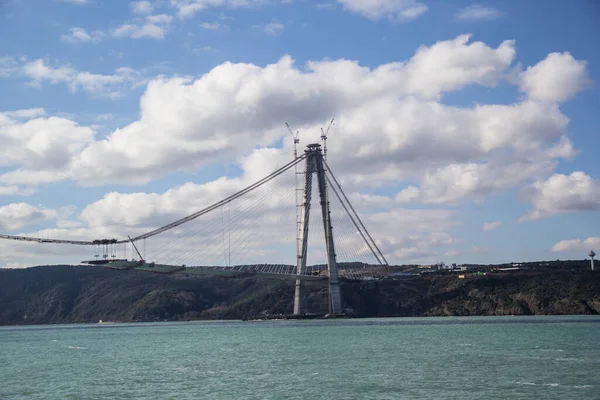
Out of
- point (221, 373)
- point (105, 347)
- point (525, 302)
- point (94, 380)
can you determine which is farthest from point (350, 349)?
point (525, 302)

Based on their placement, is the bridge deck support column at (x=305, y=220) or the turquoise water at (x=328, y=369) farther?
the bridge deck support column at (x=305, y=220)

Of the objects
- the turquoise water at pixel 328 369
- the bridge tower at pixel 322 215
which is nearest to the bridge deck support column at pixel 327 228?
the bridge tower at pixel 322 215

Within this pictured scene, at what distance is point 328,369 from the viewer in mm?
60000

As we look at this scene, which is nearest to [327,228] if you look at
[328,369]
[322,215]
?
[322,215]

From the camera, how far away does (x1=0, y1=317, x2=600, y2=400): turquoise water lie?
47.7 meters

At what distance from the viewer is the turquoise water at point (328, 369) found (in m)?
47.7

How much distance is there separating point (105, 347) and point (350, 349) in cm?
3719

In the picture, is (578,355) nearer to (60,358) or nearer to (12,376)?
(12,376)

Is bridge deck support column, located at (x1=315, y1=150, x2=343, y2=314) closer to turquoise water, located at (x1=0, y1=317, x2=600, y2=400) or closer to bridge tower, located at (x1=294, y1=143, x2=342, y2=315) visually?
bridge tower, located at (x1=294, y1=143, x2=342, y2=315)

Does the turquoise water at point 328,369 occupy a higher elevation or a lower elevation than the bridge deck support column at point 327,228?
lower

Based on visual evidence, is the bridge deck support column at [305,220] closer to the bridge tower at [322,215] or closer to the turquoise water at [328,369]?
the bridge tower at [322,215]

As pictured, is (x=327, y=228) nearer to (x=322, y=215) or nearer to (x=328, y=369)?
(x=322, y=215)

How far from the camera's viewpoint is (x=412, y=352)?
240ft

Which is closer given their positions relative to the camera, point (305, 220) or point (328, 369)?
point (328, 369)
